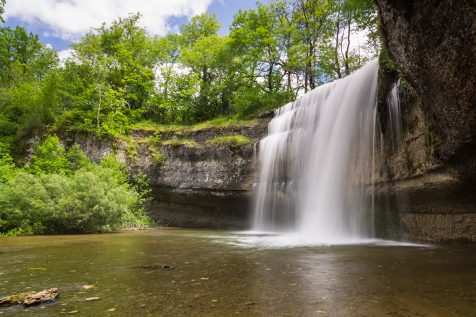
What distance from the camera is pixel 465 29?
196 inches

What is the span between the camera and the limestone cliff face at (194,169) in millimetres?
18344

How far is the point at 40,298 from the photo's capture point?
9.57 feet

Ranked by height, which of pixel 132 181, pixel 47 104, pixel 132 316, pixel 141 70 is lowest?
pixel 132 316

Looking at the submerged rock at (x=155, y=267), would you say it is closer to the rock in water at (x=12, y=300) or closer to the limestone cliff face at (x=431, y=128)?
the rock in water at (x=12, y=300)

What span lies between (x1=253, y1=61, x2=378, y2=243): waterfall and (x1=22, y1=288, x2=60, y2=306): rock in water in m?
8.03

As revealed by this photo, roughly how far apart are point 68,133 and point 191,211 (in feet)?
35.1

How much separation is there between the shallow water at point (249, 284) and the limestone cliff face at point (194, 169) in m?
12.3

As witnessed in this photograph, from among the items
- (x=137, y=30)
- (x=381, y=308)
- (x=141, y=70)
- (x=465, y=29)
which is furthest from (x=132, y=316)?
(x=137, y=30)

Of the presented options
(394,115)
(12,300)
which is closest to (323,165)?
(394,115)

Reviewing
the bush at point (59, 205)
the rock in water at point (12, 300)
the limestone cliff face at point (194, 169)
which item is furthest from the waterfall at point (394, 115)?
the bush at point (59, 205)

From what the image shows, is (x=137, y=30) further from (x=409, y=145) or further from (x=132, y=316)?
(x=132, y=316)

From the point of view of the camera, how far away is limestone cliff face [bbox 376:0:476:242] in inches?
212

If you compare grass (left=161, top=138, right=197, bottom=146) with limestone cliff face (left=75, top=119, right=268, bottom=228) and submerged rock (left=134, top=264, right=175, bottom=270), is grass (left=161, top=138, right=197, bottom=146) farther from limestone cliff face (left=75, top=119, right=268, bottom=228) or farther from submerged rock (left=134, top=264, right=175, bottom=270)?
submerged rock (left=134, top=264, right=175, bottom=270)

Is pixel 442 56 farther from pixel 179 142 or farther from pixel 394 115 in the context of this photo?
pixel 179 142
